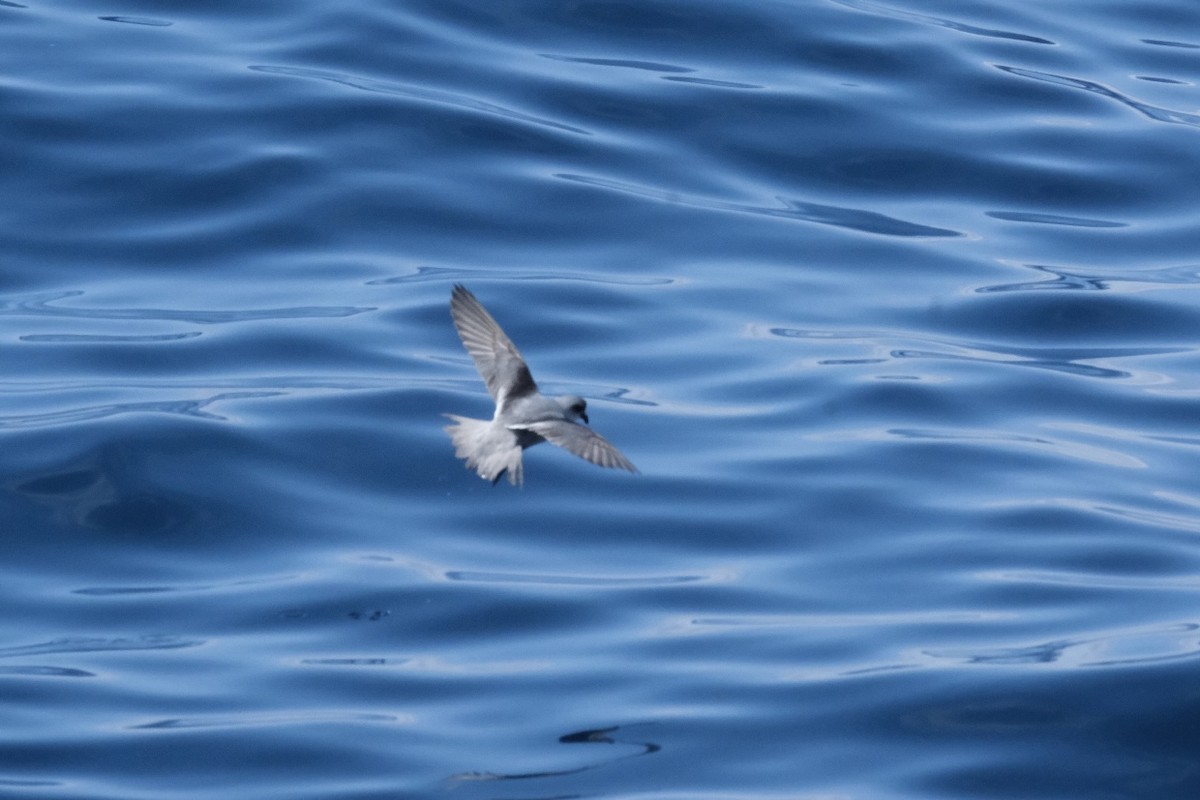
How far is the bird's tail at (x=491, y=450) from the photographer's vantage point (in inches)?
314

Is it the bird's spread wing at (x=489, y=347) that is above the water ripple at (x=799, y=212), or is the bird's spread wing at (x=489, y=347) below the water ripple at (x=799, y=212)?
below

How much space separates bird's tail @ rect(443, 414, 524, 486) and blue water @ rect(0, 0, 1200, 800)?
3.82ft

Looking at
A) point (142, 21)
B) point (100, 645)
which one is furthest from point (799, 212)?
point (100, 645)

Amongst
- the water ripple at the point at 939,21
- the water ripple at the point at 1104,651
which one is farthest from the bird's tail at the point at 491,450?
the water ripple at the point at 939,21

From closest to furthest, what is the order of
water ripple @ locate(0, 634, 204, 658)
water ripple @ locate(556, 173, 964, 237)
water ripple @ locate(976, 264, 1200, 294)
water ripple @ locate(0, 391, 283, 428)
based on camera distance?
water ripple @ locate(0, 634, 204, 658) < water ripple @ locate(0, 391, 283, 428) < water ripple @ locate(976, 264, 1200, 294) < water ripple @ locate(556, 173, 964, 237)

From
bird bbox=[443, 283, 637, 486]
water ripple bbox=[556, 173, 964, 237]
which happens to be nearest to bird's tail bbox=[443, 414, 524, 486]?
bird bbox=[443, 283, 637, 486]

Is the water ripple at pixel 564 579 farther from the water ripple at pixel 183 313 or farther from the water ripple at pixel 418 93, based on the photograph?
the water ripple at pixel 418 93

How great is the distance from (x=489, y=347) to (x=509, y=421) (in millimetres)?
784

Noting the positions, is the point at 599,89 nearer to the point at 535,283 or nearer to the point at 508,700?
the point at 535,283

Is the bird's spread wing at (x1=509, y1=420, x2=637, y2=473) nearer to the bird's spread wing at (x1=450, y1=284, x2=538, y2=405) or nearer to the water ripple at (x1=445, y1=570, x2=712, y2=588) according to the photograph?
the bird's spread wing at (x1=450, y1=284, x2=538, y2=405)

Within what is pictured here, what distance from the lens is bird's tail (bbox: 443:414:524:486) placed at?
7977 mm

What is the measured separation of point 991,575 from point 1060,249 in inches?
214

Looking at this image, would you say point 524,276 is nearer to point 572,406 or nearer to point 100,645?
point 100,645

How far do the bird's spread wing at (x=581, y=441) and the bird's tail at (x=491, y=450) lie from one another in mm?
81
